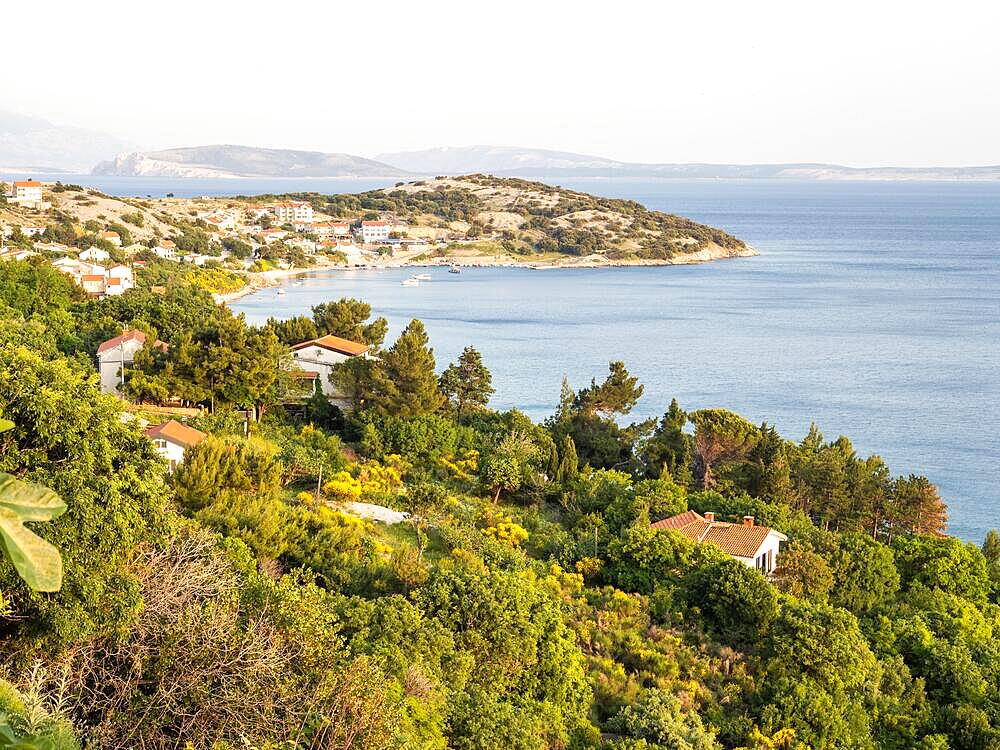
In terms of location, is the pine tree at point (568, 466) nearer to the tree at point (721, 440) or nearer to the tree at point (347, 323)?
the tree at point (721, 440)

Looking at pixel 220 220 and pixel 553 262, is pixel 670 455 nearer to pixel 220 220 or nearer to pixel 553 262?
pixel 553 262

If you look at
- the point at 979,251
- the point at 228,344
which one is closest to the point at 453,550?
the point at 228,344

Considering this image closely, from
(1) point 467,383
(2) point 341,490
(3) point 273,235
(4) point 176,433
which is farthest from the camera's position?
(3) point 273,235

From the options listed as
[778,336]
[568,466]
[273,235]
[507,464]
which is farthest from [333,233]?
[507,464]

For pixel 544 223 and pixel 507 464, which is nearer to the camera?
pixel 507 464

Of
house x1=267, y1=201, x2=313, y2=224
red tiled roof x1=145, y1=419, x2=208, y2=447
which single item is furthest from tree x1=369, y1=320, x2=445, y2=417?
house x1=267, y1=201, x2=313, y2=224

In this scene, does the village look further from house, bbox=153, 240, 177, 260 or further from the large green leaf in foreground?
the large green leaf in foreground
